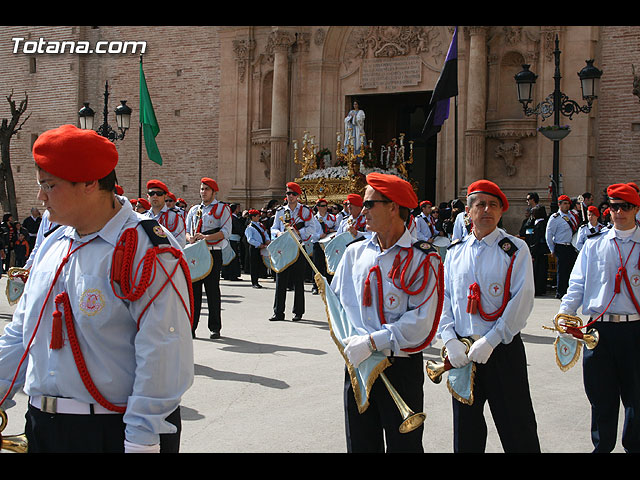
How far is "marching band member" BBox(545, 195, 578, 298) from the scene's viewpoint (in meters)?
16.6

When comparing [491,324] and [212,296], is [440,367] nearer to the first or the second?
[491,324]

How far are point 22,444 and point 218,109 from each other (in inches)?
1079

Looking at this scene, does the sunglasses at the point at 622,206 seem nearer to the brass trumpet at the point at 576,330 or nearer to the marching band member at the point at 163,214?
the brass trumpet at the point at 576,330

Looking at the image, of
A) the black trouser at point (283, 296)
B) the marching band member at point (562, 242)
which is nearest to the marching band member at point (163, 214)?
the black trouser at point (283, 296)

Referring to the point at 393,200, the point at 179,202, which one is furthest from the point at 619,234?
the point at 179,202

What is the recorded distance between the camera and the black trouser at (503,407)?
4668 millimetres

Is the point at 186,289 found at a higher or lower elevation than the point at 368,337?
higher

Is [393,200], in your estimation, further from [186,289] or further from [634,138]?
[634,138]

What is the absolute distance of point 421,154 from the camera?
2991 centimetres

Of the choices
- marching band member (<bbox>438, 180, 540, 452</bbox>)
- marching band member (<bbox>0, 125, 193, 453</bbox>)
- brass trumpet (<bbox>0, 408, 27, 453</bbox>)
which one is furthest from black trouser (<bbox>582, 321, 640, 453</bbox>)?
brass trumpet (<bbox>0, 408, 27, 453</bbox>)

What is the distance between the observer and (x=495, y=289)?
15.9 feet

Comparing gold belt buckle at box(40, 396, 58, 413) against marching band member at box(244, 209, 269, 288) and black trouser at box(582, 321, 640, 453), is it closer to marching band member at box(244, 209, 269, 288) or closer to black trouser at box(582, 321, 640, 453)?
black trouser at box(582, 321, 640, 453)

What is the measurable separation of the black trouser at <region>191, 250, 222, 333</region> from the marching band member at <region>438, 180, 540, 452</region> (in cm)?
641

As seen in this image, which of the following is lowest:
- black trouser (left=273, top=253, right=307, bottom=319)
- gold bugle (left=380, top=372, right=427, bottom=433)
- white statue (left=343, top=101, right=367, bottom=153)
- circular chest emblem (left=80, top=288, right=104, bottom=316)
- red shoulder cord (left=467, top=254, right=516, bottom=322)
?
black trouser (left=273, top=253, right=307, bottom=319)
